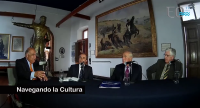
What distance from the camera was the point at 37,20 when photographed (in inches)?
272

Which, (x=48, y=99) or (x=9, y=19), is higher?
(x=9, y=19)

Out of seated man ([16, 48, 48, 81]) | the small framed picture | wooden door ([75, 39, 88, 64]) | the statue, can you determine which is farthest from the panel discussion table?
wooden door ([75, 39, 88, 64])

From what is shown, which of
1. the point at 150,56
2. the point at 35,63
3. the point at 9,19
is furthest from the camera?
the point at 9,19

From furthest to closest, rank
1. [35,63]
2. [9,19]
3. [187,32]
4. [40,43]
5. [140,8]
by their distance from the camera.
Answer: [9,19] < [40,43] < [140,8] < [187,32] < [35,63]

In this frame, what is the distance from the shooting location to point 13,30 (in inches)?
249

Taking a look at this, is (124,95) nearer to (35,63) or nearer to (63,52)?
(35,63)

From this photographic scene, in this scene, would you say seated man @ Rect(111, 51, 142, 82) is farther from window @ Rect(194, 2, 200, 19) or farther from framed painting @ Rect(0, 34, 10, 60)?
framed painting @ Rect(0, 34, 10, 60)

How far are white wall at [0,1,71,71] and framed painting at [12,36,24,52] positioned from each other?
0.17 metres

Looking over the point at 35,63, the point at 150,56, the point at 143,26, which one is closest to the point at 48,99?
the point at 35,63

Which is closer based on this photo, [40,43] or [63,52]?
[40,43]

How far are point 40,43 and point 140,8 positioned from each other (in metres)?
4.58

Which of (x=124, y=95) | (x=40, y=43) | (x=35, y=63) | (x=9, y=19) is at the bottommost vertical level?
(x=124, y=95)

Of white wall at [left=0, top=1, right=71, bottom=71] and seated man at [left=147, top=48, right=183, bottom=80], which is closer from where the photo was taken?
seated man at [left=147, top=48, right=183, bottom=80]

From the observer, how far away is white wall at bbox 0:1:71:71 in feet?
19.6
